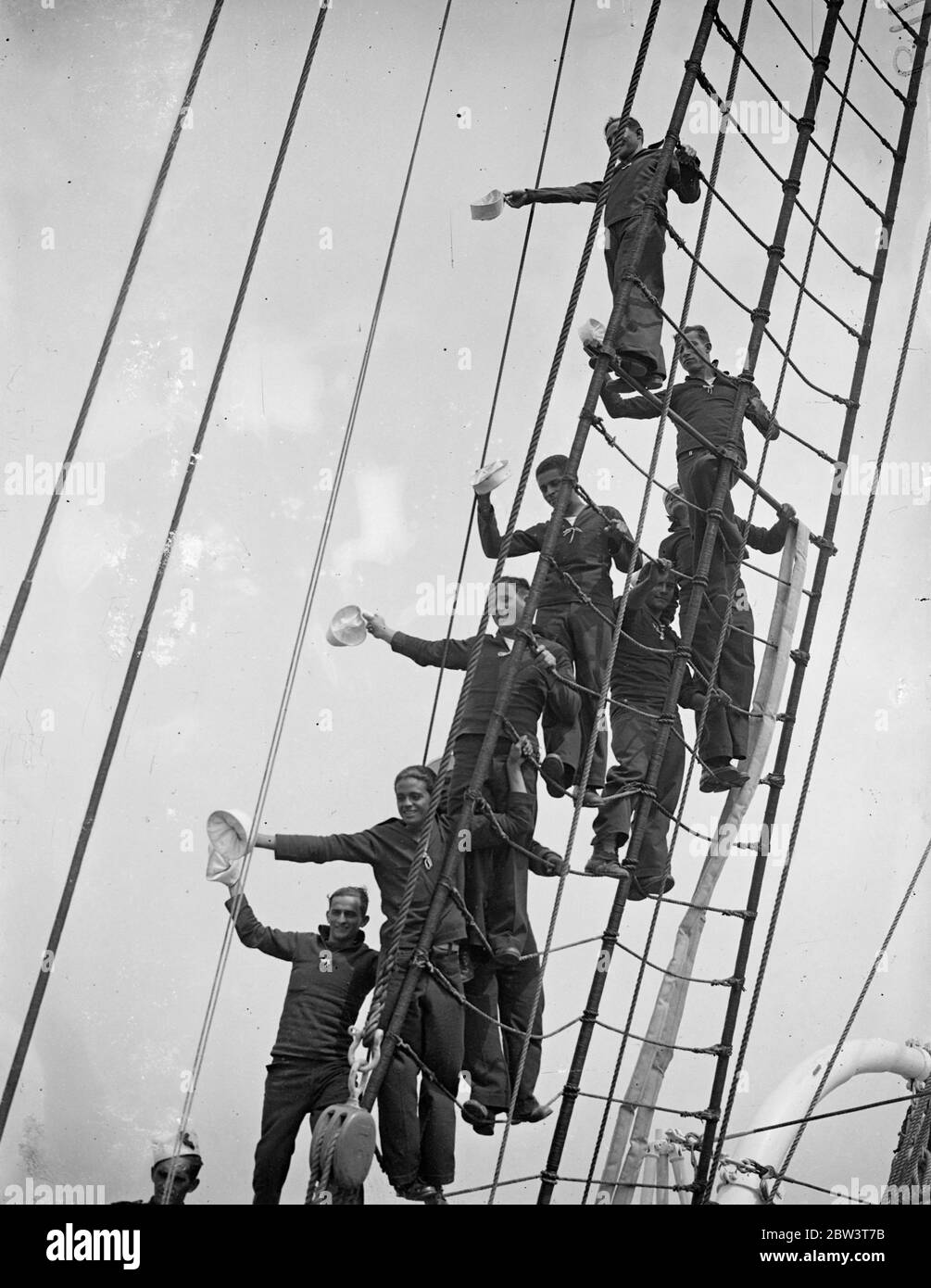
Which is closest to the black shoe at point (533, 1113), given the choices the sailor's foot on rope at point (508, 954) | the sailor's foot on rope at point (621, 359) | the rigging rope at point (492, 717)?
the sailor's foot on rope at point (508, 954)

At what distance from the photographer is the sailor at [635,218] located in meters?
4.89

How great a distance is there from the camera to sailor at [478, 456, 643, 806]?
489cm

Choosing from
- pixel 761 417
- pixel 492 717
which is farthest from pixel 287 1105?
pixel 761 417

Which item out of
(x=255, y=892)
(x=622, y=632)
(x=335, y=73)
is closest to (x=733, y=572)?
(x=622, y=632)

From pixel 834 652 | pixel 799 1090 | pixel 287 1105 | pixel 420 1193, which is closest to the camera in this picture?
pixel 420 1193

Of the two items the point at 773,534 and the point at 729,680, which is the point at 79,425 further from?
the point at 773,534

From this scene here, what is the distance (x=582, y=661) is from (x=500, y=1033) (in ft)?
3.52

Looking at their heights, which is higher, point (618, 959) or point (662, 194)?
point (662, 194)

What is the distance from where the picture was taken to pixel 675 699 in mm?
4672

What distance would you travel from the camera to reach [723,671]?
17.2ft

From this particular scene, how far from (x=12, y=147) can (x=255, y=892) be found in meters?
2.87
